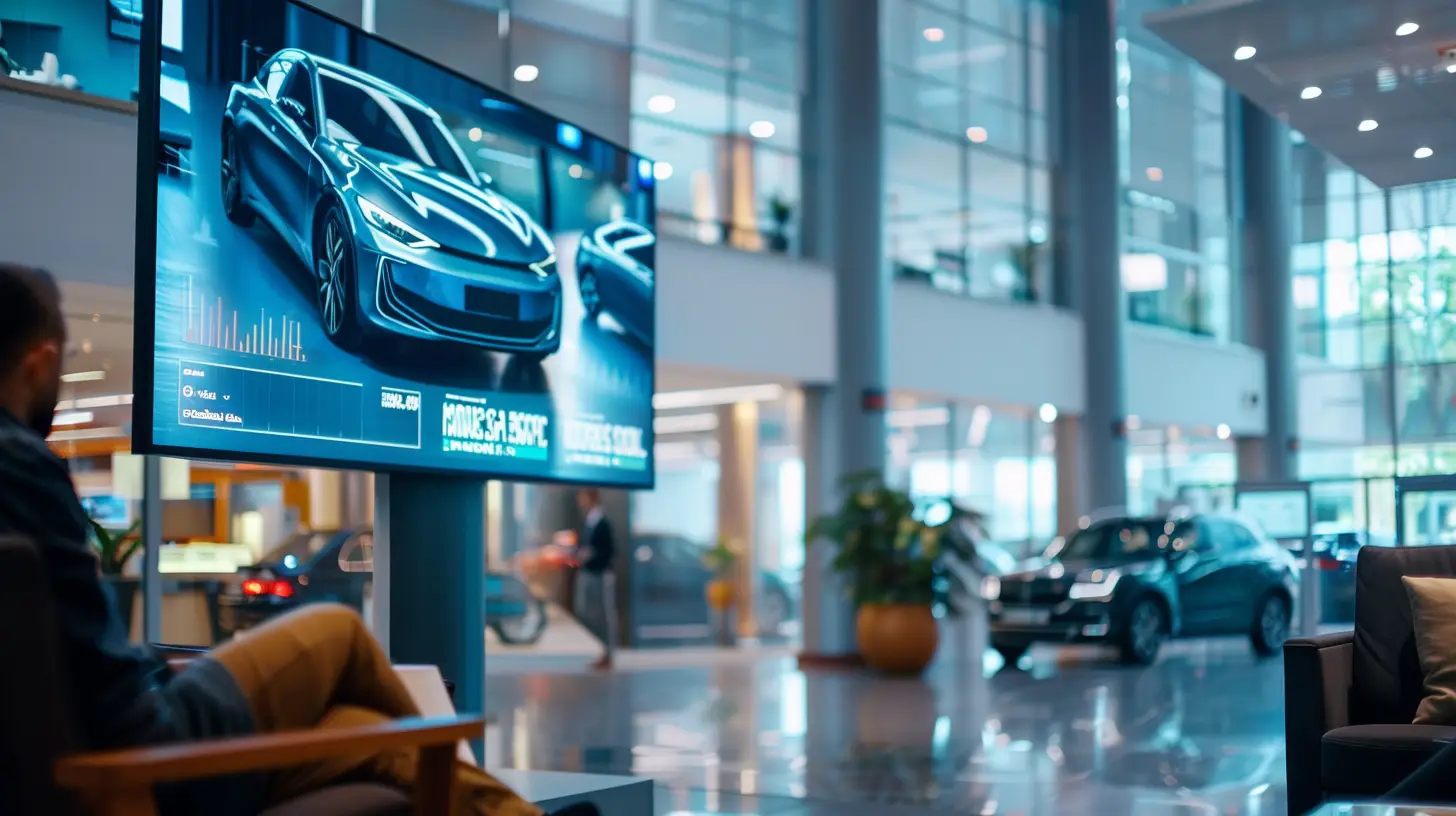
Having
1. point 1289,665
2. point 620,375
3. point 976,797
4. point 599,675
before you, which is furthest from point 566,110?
point 1289,665

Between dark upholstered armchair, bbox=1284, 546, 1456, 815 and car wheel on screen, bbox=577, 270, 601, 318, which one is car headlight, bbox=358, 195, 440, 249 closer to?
car wheel on screen, bbox=577, 270, 601, 318

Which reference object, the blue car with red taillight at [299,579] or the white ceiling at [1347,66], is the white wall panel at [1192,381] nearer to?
the blue car with red taillight at [299,579]

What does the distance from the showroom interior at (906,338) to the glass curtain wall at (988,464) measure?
4 centimetres

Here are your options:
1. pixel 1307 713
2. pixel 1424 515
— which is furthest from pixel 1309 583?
pixel 1307 713

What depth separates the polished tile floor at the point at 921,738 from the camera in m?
6.19

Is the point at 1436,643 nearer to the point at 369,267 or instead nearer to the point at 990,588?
the point at 369,267

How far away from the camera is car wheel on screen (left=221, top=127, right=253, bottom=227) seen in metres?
4.96

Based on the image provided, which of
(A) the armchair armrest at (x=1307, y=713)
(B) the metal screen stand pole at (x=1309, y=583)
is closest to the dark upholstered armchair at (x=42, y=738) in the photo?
(A) the armchair armrest at (x=1307, y=713)

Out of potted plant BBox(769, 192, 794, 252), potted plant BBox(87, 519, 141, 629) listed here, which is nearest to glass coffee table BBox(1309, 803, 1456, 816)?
potted plant BBox(87, 519, 141, 629)

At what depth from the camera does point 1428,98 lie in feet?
22.9

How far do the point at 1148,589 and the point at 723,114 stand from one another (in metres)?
5.51

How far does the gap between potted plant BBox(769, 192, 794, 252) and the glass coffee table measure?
10911 mm

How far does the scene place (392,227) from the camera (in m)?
5.61

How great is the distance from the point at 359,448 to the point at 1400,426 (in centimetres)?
580
